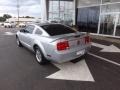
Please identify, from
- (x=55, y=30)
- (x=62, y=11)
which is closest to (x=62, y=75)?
(x=55, y=30)

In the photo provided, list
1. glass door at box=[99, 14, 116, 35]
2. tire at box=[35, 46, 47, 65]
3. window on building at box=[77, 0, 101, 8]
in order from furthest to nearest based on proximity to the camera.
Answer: window on building at box=[77, 0, 101, 8] < glass door at box=[99, 14, 116, 35] < tire at box=[35, 46, 47, 65]

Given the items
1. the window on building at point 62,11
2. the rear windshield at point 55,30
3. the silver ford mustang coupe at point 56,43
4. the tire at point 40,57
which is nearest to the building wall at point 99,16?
the window on building at point 62,11

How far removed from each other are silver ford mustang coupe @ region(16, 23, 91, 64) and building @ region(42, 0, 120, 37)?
26.0 feet

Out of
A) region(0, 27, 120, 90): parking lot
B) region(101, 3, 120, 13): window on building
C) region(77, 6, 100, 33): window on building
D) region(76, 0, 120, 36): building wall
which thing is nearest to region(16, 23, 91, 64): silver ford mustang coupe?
region(0, 27, 120, 90): parking lot

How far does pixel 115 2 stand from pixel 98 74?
Result: 31.6 feet

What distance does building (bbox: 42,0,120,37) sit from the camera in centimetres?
1228

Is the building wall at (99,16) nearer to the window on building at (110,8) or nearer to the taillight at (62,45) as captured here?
the window on building at (110,8)

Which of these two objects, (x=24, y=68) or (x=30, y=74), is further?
(x=24, y=68)

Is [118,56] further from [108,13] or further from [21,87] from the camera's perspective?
[108,13]

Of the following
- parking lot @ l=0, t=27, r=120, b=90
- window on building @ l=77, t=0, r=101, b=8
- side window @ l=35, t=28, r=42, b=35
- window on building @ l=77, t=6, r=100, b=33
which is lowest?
parking lot @ l=0, t=27, r=120, b=90

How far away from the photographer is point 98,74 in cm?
457

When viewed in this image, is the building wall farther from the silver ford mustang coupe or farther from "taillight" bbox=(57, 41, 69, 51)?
"taillight" bbox=(57, 41, 69, 51)

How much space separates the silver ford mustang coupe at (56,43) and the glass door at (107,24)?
7.91 m

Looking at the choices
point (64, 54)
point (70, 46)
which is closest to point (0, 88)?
point (64, 54)
